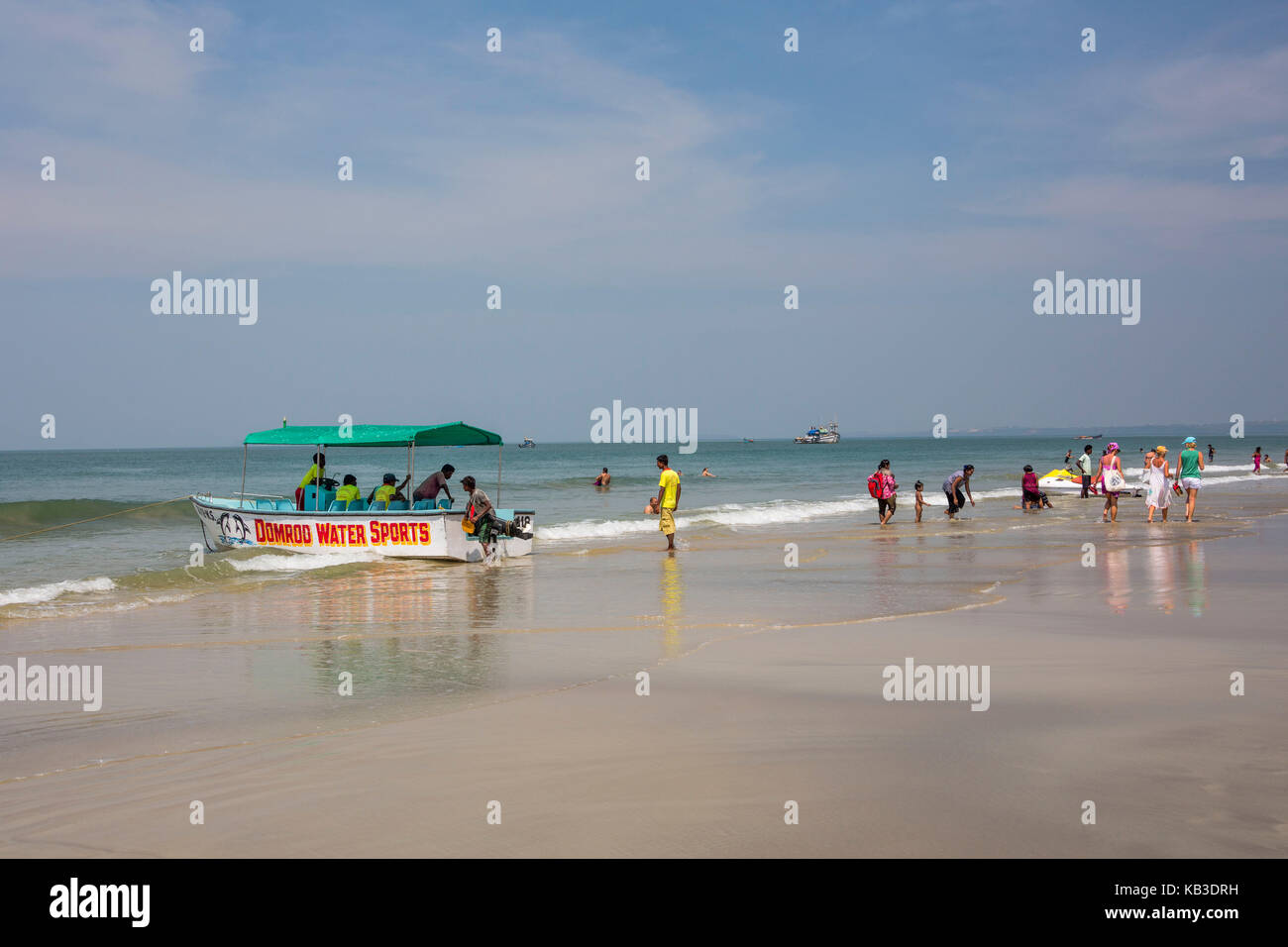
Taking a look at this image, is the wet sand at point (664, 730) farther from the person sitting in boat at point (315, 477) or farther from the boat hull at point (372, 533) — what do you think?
the person sitting in boat at point (315, 477)

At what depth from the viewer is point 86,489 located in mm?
56344

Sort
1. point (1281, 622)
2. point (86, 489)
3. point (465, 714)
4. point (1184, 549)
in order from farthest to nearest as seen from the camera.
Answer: point (86, 489), point (1184, 549), point (1281, 622), point (465, 714)

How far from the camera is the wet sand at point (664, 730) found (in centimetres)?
447

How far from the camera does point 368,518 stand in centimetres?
1662

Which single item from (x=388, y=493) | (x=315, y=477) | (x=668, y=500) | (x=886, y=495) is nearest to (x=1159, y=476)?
(x=886, y=495)

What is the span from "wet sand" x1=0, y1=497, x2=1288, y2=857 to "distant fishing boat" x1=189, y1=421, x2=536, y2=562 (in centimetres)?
437

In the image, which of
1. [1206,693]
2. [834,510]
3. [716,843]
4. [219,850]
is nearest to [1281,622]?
[1206,693]

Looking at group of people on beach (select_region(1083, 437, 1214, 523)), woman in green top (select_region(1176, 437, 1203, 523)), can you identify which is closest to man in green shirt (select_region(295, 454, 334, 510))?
group of people on beach (select_region(1083, 437, 1214, 523))

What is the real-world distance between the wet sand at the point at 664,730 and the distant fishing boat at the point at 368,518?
4366mm

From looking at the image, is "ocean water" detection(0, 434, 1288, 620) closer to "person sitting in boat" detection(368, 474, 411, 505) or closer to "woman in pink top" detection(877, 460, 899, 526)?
"person sitting in boat" detection(368, 474, 411, 505)

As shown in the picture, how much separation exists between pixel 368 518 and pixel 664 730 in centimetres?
1156

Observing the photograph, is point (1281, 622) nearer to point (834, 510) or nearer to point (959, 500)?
point (959, 500)

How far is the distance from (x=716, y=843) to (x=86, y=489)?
61179 mm
